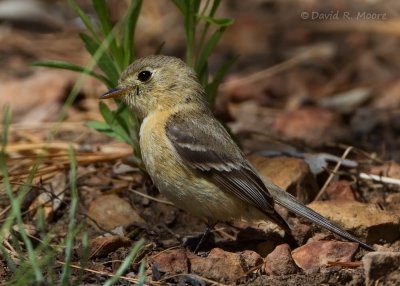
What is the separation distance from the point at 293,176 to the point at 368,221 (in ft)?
2.61

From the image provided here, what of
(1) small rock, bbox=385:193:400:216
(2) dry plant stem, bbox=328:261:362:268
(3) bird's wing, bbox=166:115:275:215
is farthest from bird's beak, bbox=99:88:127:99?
(1) small rock, bbox=385:193:400:216

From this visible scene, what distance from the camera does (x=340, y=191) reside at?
5.91 metres

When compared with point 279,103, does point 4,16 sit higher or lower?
higher

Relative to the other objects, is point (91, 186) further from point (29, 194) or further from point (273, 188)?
point (273, 188)

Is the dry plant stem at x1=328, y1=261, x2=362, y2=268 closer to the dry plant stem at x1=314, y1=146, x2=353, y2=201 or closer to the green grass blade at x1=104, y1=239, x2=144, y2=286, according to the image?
the dry plant stem at x1=314, y1=146, x2=353, y2=201

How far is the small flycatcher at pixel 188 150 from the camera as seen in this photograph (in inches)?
203

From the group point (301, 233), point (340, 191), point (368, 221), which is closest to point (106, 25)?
point (301, 233)

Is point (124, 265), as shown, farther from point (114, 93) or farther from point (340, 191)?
point (340, 191)

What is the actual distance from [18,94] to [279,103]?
109 inches

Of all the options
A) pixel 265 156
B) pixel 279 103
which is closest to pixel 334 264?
pixel 265 156

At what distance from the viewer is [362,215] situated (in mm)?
5207

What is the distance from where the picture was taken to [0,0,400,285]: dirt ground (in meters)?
4.75

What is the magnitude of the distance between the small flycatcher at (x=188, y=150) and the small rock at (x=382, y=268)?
0.84 m

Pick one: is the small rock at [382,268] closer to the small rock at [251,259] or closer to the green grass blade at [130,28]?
the small rock at [251,259]
